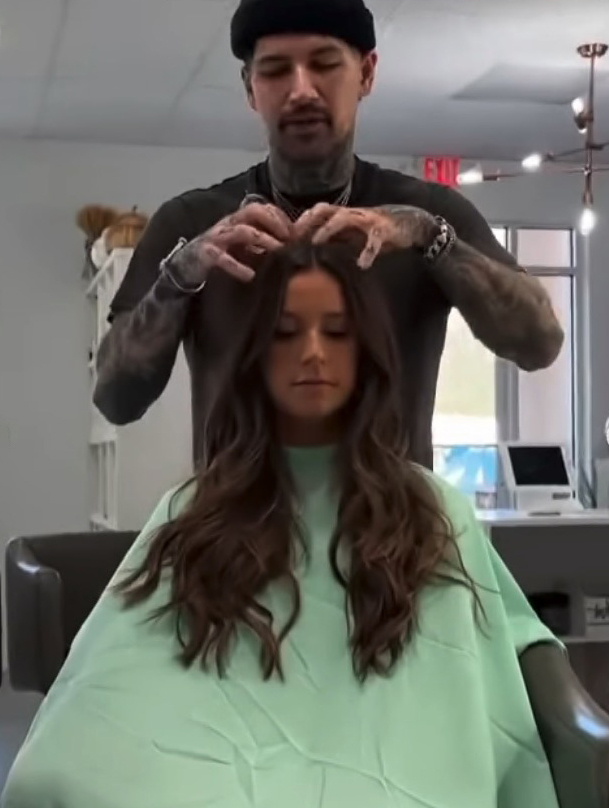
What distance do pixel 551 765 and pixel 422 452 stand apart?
0.44 m

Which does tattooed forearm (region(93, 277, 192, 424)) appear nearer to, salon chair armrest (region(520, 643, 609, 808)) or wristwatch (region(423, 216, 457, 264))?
wristwatch (region(423, 216, 457, 264))

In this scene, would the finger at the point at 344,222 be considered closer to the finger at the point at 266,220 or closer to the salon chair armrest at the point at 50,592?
the finger at the point at 266,220

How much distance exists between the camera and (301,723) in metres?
1.15

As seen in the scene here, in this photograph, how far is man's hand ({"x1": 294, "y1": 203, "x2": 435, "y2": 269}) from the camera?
126 centimetres

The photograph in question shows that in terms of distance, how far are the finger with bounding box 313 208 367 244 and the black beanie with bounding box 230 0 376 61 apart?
0.25m

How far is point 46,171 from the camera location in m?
5.18

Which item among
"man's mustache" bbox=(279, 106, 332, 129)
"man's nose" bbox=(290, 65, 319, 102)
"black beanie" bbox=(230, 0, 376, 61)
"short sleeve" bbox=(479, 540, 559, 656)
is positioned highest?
"black beanie" bbox=(230, 0, 376, 61)

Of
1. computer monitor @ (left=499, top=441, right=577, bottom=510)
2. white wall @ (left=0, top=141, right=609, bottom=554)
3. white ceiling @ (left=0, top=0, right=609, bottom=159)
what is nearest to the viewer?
white ceiling @ (left=0, top=0, right=609, bottom=159)

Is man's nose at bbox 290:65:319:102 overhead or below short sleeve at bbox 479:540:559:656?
overhead

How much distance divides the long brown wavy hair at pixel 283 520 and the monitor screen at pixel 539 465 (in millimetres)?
3452

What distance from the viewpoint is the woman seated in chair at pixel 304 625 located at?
110cm

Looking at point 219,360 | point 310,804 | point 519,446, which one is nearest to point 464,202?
point 219,360

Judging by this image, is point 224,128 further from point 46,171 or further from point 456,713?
point 456,713

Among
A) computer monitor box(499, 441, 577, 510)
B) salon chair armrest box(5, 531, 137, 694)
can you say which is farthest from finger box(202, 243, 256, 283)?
computer monitor box(499, 441, 577, 510)
